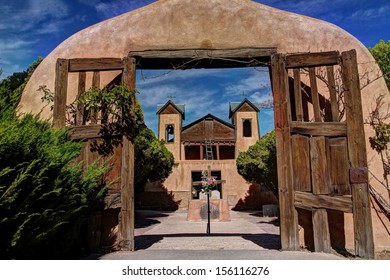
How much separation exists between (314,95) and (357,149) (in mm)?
1107

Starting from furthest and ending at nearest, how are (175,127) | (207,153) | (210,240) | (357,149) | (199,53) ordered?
(207,153)
(175,127)
(210,240)
(199,53)
(357,149)

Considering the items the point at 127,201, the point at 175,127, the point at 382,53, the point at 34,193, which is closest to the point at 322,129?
the point at 127,201

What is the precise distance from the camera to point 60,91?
6.13 m

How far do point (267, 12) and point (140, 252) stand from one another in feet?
15.8

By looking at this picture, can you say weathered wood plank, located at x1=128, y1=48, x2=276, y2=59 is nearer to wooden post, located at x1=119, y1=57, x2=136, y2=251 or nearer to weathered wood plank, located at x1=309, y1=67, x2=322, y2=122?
wooden post, located at x1=119, y1=57, x2=136, y2=251

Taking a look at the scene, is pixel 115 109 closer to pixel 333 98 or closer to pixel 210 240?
pixel 333 98

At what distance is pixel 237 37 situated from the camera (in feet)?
21.1

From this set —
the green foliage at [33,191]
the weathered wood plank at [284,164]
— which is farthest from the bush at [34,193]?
the weathered wood plank at [284,164]

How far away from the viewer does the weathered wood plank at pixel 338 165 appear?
18.1 ft

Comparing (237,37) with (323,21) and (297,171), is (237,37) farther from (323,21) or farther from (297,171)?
(297,171)

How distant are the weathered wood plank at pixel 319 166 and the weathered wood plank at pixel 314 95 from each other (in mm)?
369

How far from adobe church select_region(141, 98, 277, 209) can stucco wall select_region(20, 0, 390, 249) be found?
1837cm

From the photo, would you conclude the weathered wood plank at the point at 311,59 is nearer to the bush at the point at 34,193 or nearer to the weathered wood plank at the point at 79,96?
the weathered wood plank at the point at 79,96

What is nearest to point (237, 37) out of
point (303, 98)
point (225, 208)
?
point (303, 98)
